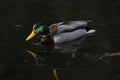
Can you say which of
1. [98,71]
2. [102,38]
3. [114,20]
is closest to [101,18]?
[114,20]

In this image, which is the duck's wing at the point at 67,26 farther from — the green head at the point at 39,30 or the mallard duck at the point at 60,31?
the green head at the point at 39,30

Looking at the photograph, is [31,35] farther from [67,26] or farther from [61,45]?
[67,26]

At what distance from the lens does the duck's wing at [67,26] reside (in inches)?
654

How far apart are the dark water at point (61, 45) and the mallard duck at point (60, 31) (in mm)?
278

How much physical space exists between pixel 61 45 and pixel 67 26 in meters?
0.81

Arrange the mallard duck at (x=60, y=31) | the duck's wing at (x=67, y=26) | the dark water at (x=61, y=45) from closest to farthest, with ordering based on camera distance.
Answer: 1. the dark water at (x=61, y=45)
2. the mallard duck at (x=60, y=31)
3. the duck's wing at (x=67, y=26)

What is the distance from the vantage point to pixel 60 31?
1667 centimetres

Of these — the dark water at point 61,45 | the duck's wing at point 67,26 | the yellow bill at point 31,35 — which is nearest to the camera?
the dark water at point 61,45

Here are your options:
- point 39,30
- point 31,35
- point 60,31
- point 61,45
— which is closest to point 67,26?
point 60,31

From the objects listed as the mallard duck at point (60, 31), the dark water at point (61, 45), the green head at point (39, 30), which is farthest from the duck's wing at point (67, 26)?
the dark water at point (61, 45)

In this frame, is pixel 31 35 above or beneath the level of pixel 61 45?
above

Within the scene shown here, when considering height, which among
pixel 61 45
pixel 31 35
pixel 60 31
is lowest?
pixel 61 45

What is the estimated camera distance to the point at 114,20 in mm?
17344

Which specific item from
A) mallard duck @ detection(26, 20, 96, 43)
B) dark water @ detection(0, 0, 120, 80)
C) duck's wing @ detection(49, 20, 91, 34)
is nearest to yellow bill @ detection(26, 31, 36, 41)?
mallard duck @ detection(26, 20, 96, 43)
